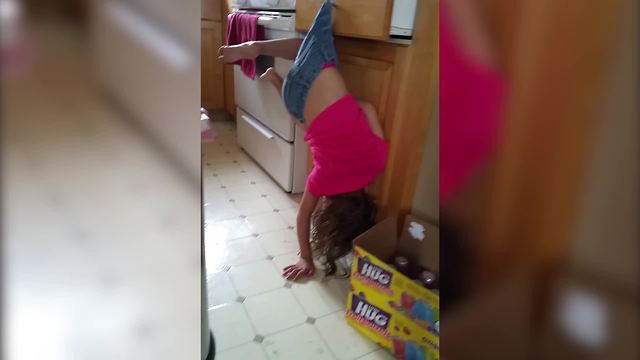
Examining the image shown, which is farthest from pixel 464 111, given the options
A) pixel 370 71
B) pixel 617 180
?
pixel 370 71

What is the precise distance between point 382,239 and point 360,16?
0.74 metres

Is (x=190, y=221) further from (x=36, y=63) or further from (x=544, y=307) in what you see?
(x=544, y=307)

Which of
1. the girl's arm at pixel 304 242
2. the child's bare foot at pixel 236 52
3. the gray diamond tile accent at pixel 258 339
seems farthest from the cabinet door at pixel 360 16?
the gray diamond tile accent at pixel 258 339

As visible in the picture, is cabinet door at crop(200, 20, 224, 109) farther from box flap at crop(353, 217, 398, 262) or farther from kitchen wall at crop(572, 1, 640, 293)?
kitchen wall at crop(572, 1, 640, 293)

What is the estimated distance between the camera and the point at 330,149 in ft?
4.31

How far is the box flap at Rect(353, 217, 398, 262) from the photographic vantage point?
123 cm

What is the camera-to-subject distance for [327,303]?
4.23 feet

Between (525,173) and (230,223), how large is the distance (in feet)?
5.16

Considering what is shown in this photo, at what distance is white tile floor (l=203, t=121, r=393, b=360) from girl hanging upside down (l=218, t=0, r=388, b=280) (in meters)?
0.10

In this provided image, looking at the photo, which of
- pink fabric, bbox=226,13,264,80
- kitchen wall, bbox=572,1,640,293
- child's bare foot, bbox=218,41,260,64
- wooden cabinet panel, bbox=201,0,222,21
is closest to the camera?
kitchen wall, bbox=572,1,640,293

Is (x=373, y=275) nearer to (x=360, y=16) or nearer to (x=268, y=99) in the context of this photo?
(x=360, y=16)

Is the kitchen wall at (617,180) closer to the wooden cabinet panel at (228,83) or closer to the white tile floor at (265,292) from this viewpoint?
the white tile floor at (265,292)

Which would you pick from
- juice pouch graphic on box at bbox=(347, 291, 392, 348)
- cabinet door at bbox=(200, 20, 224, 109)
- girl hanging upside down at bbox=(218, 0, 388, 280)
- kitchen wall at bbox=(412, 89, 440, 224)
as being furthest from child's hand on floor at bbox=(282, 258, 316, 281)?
cabinet door at bbox=(200, 20, 224, 109)

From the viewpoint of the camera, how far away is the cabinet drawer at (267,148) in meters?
1.93
